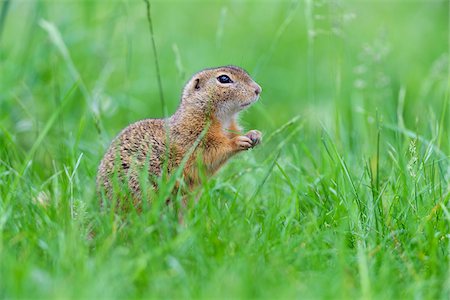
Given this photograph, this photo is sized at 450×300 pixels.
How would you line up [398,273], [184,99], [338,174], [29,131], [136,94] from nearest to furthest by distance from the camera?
1. [398,273]
2. [338,174]
3. [184,99]
4. [29,131]
5. [136,94]

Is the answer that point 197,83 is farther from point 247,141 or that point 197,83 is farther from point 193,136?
point 247,141

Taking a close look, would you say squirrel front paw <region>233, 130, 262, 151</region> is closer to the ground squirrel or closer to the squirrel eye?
the ground squirrel

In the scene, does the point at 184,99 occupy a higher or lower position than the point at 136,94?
higher

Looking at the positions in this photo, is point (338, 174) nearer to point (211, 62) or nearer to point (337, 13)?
point (337, 13)

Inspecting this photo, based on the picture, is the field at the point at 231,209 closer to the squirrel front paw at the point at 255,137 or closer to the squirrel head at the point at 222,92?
the squirrel front paw at the point at 255,137

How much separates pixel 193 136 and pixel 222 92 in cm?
35

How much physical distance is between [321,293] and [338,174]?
4.82 feet

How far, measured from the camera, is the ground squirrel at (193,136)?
4461mm

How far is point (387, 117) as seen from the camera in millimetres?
6676

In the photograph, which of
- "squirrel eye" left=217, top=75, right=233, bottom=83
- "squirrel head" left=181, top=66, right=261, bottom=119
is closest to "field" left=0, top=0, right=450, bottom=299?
"squirrel head" left=181, top=66, right=261, bottom=119

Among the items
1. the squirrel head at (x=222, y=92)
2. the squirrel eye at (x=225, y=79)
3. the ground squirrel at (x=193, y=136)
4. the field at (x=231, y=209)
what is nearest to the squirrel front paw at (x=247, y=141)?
the ground squirrel at (x=193, y=136)

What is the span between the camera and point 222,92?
16.1 feet

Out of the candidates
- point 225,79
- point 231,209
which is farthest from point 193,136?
point 231,209

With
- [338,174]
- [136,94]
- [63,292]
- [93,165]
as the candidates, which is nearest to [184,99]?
[93,165]
